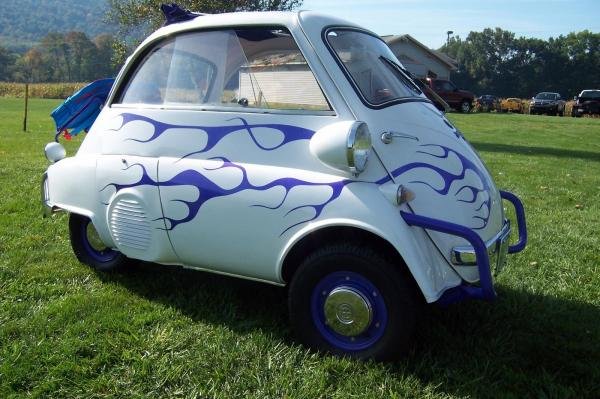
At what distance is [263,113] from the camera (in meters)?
3.19

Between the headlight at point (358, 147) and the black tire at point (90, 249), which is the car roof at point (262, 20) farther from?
the black tire at point (90, 249)

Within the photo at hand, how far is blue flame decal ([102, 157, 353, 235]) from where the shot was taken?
289 centimetres

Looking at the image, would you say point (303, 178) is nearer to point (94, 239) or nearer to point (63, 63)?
point (94, 239)

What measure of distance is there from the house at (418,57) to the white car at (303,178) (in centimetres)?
4213

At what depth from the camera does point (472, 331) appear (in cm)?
341

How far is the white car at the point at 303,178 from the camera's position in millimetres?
2828

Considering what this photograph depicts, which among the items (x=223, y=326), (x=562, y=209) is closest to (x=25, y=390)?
(x=223, y=326)

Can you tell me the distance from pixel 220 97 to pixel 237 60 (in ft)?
0.83

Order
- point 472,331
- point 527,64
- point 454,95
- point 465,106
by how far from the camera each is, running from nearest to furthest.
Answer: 1. point 472,331
2. point 454,95
3. point 465,106
4. point 527,64

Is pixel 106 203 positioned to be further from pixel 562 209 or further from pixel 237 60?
pixel 562 209

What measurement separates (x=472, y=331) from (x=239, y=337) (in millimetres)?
1427

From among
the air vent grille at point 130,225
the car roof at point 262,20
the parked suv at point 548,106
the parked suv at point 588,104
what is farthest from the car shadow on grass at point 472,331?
the parked suv at point 548,106

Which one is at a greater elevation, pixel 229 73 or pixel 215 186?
pixel 229 73

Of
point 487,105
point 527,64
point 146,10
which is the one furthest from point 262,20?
point 527,64
